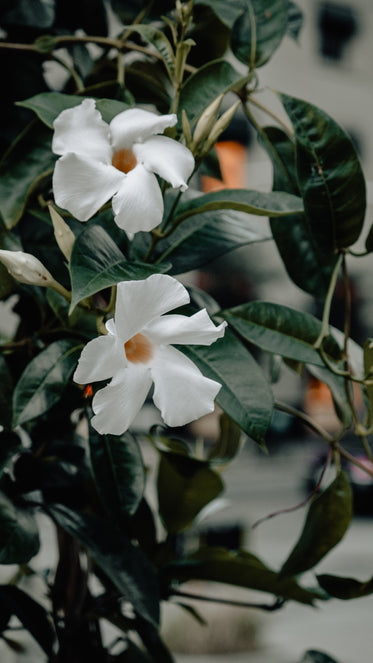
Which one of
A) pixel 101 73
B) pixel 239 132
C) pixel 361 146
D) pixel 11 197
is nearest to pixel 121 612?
pixel 11 197

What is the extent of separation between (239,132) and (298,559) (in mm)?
7499

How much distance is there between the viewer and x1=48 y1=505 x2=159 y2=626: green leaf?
1.47 feet

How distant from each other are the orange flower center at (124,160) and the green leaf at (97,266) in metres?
0.04

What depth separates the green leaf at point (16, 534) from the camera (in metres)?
0.43

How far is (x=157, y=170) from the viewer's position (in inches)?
13.5

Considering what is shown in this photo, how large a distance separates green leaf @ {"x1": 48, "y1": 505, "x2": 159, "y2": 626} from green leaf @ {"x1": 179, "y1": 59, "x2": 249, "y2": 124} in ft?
0.96

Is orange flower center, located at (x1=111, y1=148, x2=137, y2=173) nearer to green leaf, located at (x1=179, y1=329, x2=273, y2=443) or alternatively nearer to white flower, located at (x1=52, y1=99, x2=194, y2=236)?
white flower, located at (x1=52, y1=99, x2=194, y2=236)

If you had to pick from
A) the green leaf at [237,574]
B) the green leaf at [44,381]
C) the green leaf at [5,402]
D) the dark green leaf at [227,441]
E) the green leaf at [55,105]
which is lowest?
the green leaf at [237,574]

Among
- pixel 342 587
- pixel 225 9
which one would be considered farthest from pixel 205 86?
pixel 342 587

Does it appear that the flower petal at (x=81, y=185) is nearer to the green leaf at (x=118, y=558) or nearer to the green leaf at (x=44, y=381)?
the green leaf at (x=44, y=381)

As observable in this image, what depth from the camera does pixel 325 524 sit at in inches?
19.6

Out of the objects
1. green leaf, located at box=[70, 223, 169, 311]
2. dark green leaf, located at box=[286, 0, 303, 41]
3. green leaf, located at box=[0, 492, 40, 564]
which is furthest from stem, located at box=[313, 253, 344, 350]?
dark green leaf, located at box=[286, 0, 303, 41]

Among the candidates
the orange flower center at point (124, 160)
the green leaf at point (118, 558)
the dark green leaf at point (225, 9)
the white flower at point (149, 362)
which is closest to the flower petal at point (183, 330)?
the white flower at point (149, 362)

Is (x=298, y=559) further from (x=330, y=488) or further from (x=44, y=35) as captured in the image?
(x=44, y=35)
